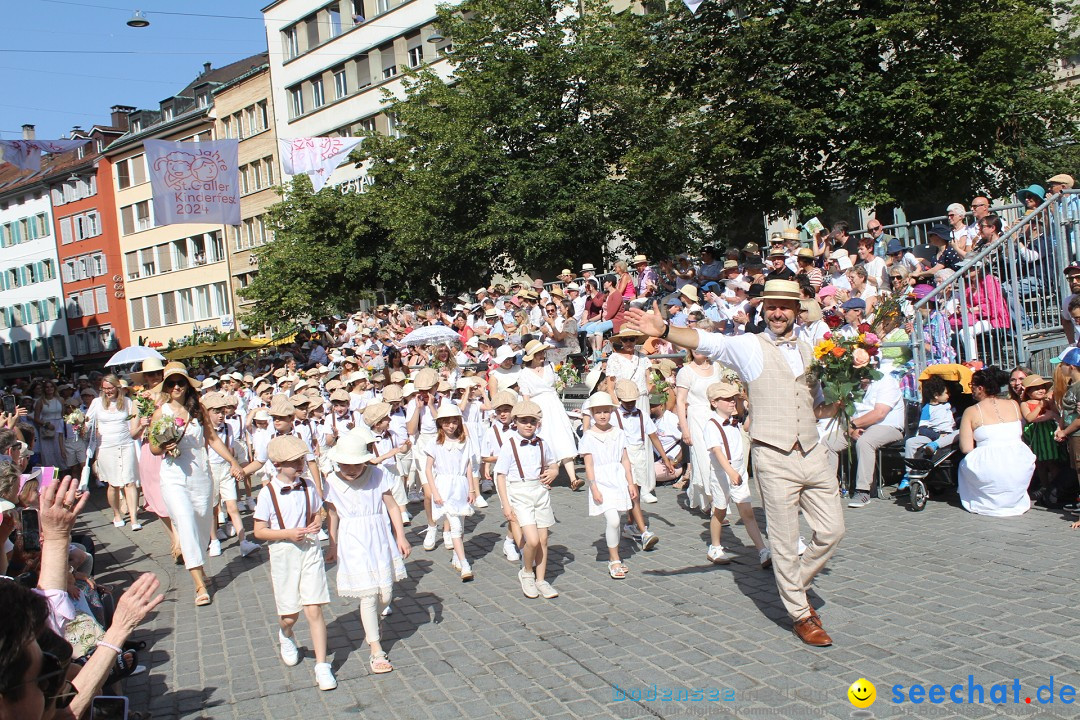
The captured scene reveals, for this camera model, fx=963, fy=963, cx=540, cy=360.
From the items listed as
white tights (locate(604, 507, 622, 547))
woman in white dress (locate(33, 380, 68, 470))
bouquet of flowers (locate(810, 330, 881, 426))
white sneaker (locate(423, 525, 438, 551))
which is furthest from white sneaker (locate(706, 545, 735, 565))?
woman in white dress (locate(33, 380, 68, 470))

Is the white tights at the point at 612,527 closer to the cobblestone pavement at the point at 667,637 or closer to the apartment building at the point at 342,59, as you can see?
the cobblestone pavement at the point at 667,637

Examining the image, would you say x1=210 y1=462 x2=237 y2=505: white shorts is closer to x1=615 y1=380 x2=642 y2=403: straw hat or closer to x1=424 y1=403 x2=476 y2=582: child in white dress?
x1=424 y1=403 x2=476 y2=582: child in white dress

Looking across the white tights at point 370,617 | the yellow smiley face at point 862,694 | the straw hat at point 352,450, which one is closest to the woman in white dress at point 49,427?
the straw hat at point 352,450

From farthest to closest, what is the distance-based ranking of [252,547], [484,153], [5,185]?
[5,185] < [484,153] < [252,547]

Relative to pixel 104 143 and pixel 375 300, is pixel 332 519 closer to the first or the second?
pixel 375 300

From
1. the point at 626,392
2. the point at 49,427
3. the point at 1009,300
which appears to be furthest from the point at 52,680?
the point at 49,427

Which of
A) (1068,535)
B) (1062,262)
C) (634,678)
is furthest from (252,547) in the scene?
Result: (1062,262)

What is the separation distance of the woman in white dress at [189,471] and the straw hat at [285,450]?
7.82ft

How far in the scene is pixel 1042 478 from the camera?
9.61m

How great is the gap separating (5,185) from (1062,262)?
264ft

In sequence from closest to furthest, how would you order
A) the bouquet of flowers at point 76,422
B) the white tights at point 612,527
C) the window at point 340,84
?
1. the white tights at point 612,527
2. the bouquet of flowers at point 76,422
3. the window at point 340,84

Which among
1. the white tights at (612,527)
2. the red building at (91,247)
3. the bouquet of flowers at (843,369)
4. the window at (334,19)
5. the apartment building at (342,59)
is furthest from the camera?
the red building at (91,247)

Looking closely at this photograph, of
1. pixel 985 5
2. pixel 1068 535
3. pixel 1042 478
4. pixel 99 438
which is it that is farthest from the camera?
pixel 985 5

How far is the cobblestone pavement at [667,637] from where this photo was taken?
5438mm
